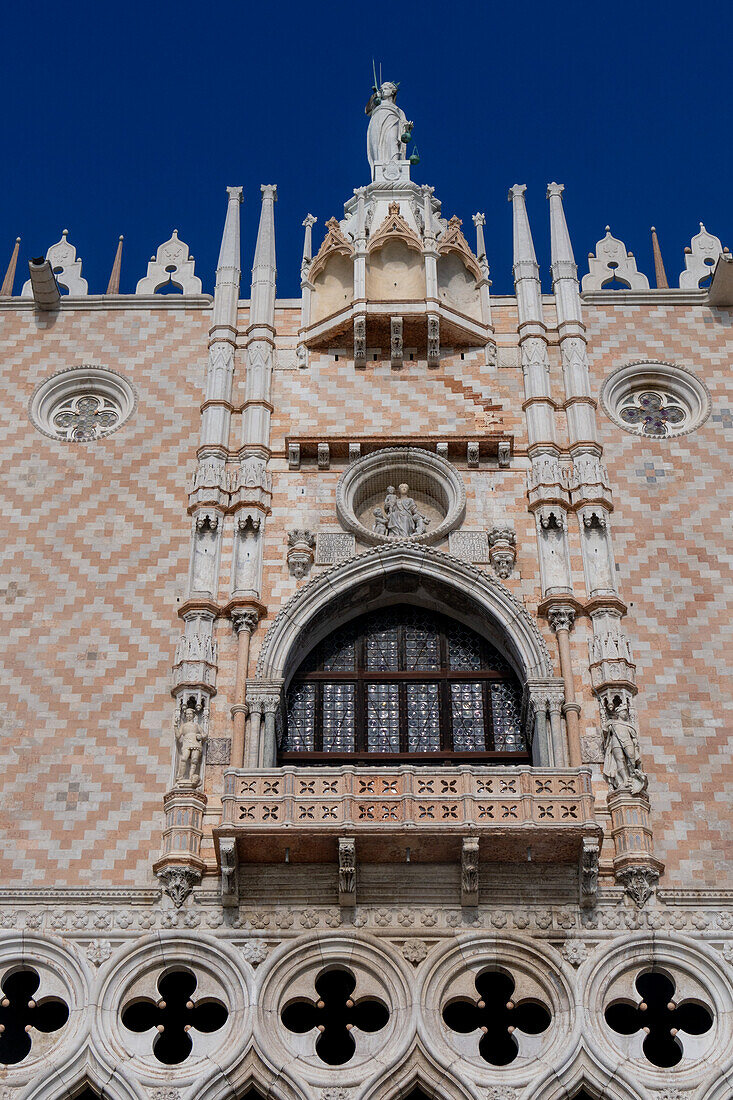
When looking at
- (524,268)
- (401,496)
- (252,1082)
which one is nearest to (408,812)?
(252,1082)

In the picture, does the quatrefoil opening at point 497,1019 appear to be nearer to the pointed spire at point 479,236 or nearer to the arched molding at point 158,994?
the arched molding at point 158,994

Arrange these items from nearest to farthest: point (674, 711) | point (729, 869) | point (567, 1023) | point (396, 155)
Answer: point (567, 1023) < point (729, 869) < point (674, 711) < point (396, 155)

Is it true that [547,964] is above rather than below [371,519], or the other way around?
below

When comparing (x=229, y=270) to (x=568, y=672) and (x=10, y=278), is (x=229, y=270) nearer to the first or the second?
(x=10, y=278)

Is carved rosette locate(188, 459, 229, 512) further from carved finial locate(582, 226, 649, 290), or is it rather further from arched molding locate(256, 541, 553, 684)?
carved finial locate(582, 226, 649, 290)

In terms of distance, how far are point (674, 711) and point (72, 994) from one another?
8.73 meters

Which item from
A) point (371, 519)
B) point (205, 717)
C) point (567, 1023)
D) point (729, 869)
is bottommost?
point (567, 1023)

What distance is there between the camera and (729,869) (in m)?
19.6

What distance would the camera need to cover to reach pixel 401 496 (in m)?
23.5

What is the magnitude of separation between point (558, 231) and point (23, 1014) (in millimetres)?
15421

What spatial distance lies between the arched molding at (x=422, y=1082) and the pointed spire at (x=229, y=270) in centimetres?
1231

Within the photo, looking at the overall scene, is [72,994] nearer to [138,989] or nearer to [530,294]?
[138,989]

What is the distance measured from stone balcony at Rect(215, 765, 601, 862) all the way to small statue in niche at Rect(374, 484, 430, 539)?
4654 millimetres

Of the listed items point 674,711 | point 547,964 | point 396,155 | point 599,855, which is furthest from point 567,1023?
point 396,155
